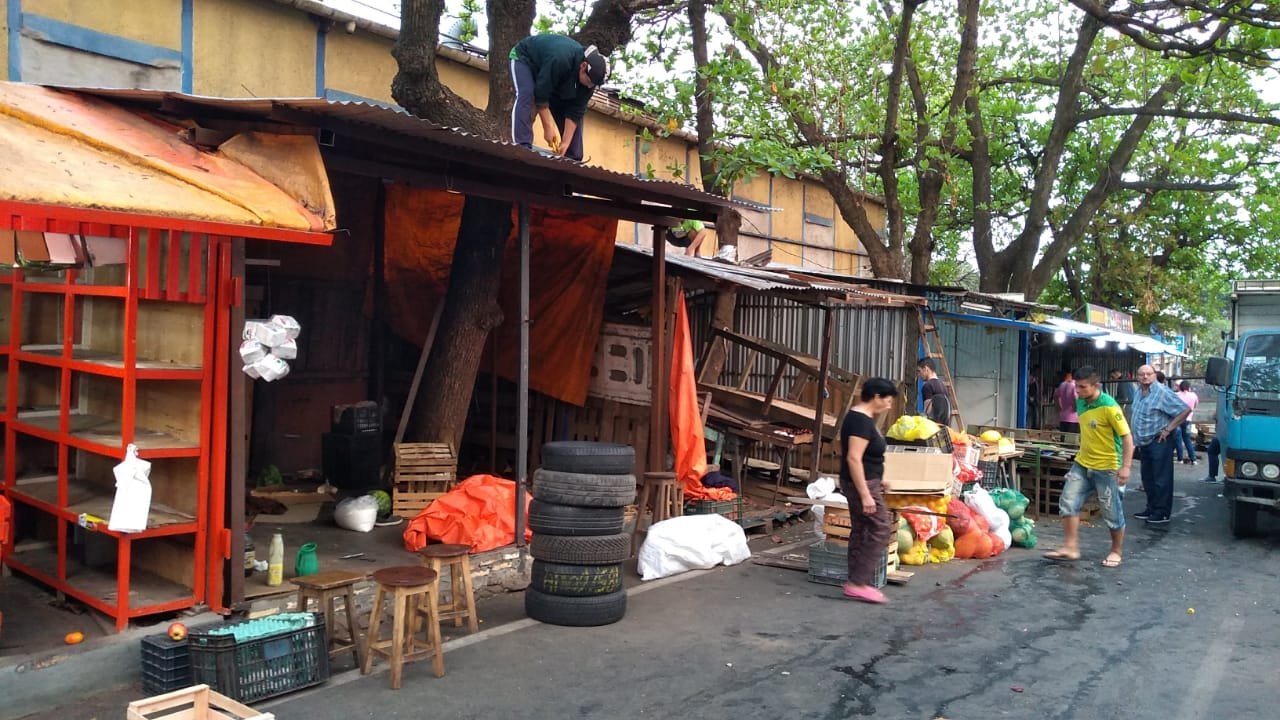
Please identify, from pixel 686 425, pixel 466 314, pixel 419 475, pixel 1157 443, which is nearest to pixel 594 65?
pixel 466 314

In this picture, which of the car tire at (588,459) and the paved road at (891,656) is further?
the car tire at (588,459)

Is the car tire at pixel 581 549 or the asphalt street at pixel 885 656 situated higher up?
the car tire at pixel 581 549

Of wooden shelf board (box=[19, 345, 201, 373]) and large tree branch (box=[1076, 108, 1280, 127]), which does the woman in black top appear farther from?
large tree branch (box=[1076, 108, 1280, 127])

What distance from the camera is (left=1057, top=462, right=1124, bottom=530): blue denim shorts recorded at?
8969mm

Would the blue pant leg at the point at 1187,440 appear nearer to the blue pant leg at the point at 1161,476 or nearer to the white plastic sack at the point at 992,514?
the blue pant leg at the point at 1161,476

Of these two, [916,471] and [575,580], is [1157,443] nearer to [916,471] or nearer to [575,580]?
[916,471]

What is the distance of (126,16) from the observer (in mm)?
8883

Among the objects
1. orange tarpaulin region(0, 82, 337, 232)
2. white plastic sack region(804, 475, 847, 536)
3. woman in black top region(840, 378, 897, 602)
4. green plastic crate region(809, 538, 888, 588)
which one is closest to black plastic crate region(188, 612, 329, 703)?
orange tarpaulin region(0, 82, 337, 232)

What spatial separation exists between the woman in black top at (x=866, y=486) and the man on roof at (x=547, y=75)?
3.91m

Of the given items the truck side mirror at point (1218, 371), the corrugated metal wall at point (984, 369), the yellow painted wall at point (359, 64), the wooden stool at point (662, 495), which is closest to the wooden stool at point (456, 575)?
the wooden stool at point (662, 495)

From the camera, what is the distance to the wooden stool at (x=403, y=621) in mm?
5402

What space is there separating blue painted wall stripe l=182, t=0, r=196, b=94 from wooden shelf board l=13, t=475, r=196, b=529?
4.48 meters

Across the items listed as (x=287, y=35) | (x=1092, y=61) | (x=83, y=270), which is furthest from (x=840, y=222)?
(x=83, y=270)

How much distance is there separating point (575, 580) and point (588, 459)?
89cm
